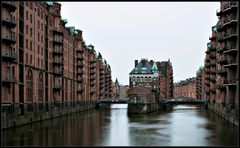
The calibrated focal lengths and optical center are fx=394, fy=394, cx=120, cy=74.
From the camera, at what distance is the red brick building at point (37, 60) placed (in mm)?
55906

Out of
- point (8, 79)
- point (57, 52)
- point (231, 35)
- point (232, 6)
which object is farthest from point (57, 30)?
point (231, 35)

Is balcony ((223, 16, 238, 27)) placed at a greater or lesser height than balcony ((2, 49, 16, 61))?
greater

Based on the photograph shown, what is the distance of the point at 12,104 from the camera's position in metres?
57.4

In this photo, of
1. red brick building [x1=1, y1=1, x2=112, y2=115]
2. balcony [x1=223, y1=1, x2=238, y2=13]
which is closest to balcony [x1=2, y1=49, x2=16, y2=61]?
red brick building [x1=1, y1=1, x2=112, y2=115]

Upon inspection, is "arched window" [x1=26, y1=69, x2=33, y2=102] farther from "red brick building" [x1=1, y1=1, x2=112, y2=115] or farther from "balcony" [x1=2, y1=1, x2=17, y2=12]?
"balcony" [x1=2, y1=1, x2=17, y2=12]

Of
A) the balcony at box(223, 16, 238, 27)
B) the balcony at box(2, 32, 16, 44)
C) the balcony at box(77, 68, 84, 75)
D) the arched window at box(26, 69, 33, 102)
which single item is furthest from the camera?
the balcony at box(77, 68, 84, 75)

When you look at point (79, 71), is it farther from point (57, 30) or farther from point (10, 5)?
point (10, 5)

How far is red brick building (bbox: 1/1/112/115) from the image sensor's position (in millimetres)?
55906

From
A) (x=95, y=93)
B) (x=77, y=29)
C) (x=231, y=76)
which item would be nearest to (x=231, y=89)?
(x=231, y=76)

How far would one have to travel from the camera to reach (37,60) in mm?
72688

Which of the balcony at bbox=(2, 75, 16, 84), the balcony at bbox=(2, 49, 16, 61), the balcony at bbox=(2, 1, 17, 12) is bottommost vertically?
the balcony at bbox=(2, 75, 16, 84)

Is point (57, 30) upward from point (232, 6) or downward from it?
downward

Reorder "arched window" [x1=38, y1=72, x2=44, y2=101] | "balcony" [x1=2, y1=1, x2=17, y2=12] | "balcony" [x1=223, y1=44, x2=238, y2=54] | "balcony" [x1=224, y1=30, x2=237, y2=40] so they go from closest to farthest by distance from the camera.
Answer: "balcony" [x1=2, y1=1, x2=17, y2=12] < "balcony" [x1=223, y1=44, x2=238, y2=54] < "balcony" [x1=224, y1=30, x2=237, y2=40] < "arched window" [x1=38, y1=72, x2=44, y2=101]

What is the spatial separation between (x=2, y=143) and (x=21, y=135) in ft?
22.6
